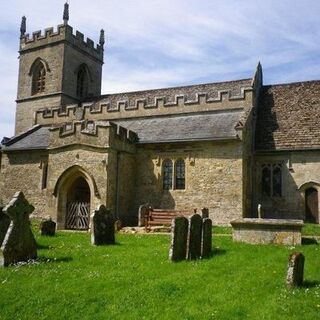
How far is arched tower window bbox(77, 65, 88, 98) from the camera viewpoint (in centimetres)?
3407

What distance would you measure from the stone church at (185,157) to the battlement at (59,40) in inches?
298

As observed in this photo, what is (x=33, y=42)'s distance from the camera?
33781 mm

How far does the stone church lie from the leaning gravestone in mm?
9647

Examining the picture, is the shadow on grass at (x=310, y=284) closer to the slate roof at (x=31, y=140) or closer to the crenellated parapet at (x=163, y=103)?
the crenellated parapet at (x=163, y=103)

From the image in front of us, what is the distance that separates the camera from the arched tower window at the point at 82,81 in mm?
34072

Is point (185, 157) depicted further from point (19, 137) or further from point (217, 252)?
point (19, 137)

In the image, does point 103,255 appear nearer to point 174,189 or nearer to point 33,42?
point 174,189

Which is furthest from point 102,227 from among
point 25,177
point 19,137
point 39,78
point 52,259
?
point 39,78

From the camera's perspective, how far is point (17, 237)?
10828 mm

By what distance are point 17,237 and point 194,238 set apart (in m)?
4.57

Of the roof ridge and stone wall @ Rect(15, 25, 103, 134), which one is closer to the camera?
the roof ridge

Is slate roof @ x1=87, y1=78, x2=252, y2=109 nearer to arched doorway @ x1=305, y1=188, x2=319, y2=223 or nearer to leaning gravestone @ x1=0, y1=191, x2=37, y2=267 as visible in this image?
arched doorway @ x1=305, y1=188, x2=319, y2=223

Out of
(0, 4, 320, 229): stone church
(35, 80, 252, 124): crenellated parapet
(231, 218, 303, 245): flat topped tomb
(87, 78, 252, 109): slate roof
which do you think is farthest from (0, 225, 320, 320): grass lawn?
(87, 78, 252, 109): slate roof

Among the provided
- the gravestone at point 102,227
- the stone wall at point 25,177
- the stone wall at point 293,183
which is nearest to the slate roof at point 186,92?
the stone wall at point 293,183
